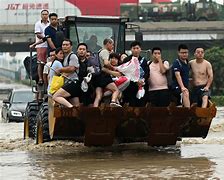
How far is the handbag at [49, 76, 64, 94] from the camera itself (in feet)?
42.1

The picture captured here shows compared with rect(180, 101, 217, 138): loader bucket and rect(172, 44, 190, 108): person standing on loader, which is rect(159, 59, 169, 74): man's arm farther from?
rect(180, 101, 217, 138): loader bucket

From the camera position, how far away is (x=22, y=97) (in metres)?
27.5

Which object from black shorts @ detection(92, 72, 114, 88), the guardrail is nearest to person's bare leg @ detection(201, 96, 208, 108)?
black shorts @ detection(92, 72, 114, 88)

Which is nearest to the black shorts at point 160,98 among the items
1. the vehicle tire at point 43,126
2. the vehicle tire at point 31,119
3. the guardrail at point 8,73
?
the vehicle tire at point 43,126

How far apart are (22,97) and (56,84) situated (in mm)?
14821

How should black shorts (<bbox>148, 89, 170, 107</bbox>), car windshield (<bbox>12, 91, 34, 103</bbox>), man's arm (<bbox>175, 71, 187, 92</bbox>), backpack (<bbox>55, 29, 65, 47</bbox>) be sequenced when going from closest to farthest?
man's arm (<bbox>175, 71, 187, 92</bbox>) → black shorts (<bbox>148, 89, 170, 107</bbox>) → backpack (<bbox>55, 29, 65, 47</bbox>) → car windshield (<bbox>12, 91, 34, 103</bbox>)

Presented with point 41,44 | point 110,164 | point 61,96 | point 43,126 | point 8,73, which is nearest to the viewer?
point 110,164

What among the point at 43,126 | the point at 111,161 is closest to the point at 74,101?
the point at 111,161

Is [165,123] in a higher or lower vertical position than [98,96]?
lower

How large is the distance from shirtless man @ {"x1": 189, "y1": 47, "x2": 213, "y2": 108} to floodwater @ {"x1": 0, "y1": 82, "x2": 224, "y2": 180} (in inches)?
41.3

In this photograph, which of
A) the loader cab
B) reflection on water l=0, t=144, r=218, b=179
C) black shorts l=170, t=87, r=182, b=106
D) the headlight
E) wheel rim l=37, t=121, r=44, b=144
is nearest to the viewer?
reflection on water l=0, t=144, r=218, b=179

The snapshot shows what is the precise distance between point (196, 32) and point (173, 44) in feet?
15.8

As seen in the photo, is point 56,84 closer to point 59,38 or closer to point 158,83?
point 158,83

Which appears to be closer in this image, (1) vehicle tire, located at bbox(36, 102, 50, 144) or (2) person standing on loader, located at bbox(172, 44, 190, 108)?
(2) person standing on loader, located at bbox(172, 44, 190, 108)
